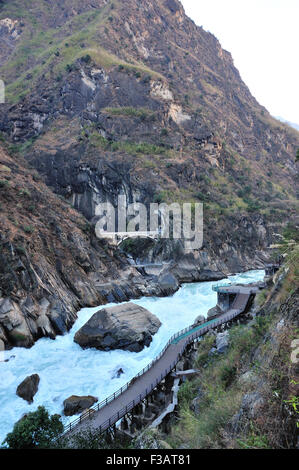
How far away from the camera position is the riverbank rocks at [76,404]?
1627 cm

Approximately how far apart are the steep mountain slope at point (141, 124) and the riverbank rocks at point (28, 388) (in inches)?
1356

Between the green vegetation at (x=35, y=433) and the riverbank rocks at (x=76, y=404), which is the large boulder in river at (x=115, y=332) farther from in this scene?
the green vegetation at (x=35, y=433)

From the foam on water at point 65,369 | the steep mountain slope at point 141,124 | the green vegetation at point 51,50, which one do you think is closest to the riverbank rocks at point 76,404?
the foam on water at point 65,369

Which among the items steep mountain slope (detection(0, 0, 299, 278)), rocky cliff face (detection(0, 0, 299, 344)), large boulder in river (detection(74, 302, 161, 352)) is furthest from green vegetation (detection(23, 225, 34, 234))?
steep mountain slope (detection(0, 0, 299, 278))

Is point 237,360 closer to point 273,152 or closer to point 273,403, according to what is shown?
point 273,403

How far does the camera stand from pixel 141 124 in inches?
2781

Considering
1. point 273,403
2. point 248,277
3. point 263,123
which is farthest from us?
point 263,123

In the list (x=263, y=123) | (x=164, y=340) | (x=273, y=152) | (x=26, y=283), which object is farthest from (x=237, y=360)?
(x=263, y=123)

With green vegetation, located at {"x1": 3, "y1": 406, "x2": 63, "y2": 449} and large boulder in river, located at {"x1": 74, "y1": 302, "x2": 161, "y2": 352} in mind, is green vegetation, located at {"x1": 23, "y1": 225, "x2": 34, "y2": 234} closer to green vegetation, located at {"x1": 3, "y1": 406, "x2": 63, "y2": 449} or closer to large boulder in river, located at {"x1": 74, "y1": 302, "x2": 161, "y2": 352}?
large boulder in river, located at {"x1": 74, "y1": 302, "x2": 161, "y2": 352}

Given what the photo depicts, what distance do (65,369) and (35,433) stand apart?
1076 cm

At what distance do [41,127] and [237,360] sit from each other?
2918 inches

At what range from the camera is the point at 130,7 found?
104 m

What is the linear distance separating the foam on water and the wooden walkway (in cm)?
175

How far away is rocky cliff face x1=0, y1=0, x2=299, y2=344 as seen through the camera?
50.9 metres
